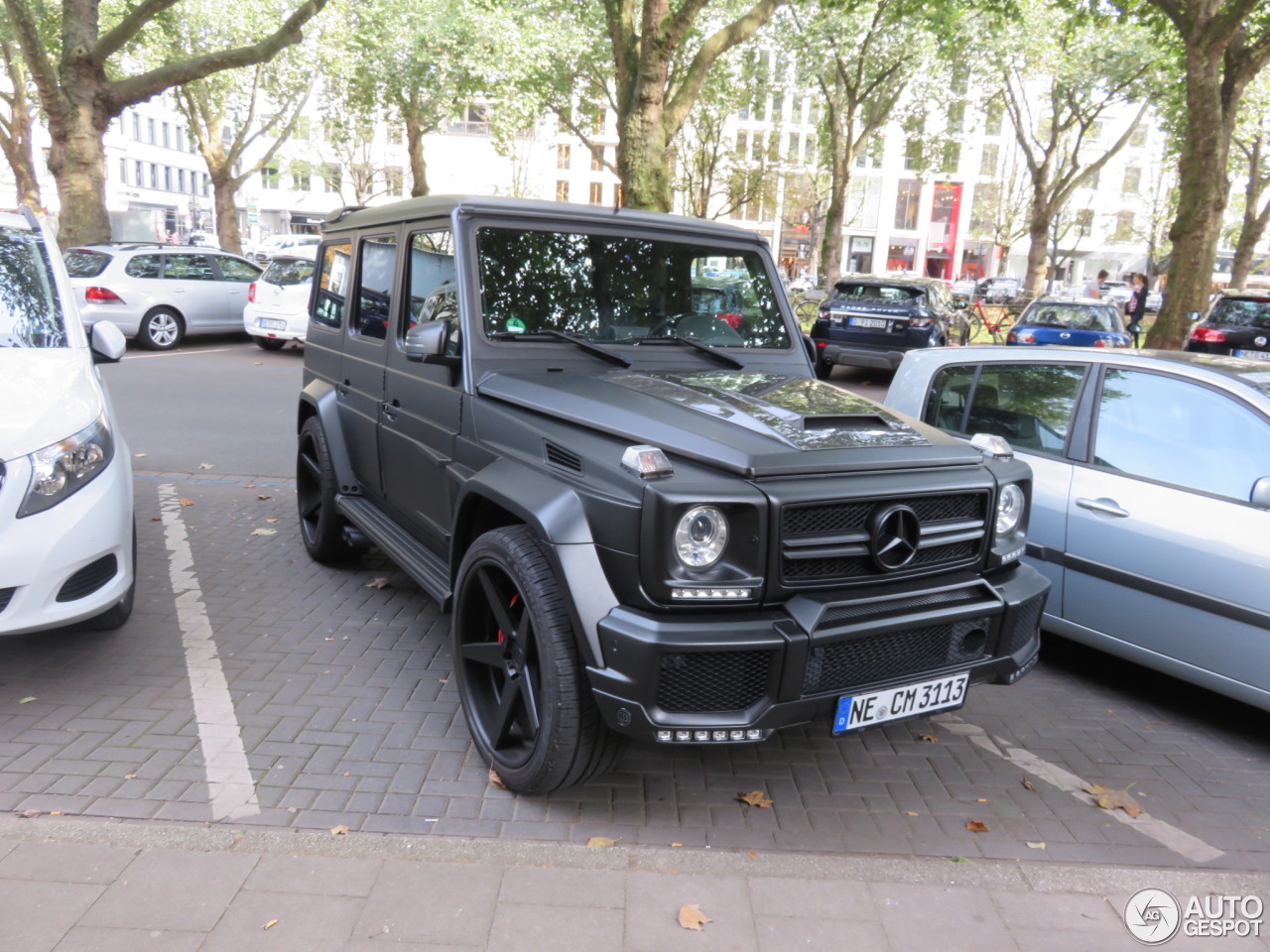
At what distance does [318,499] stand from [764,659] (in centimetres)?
380

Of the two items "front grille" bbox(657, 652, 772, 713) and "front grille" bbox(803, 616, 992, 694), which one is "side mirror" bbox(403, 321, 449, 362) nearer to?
"front grille" bbox(657, 652, 772, 713)

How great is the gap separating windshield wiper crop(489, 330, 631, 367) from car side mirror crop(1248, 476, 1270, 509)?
253 centimetres

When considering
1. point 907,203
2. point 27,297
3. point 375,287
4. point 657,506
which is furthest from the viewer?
point 907,203

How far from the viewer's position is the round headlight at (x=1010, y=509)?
332 cm

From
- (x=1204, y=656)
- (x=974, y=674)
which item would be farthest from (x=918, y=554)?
(x=1204, y=656)

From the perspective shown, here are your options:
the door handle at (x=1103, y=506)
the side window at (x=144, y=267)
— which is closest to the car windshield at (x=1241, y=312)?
the door handle at (x=1103, y=506)

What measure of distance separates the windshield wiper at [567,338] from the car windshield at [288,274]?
12.8 meters

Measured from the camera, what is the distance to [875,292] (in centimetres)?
1504

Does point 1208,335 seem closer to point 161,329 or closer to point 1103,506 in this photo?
point 1103,506

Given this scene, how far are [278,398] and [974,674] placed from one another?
34.1 ft

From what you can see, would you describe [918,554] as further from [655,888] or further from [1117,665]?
[1117,665]

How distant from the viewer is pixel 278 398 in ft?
38.5

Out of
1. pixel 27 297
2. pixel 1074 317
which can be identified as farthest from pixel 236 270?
pixel 1074 317

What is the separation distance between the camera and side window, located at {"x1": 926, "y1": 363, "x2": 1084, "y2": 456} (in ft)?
15.6
